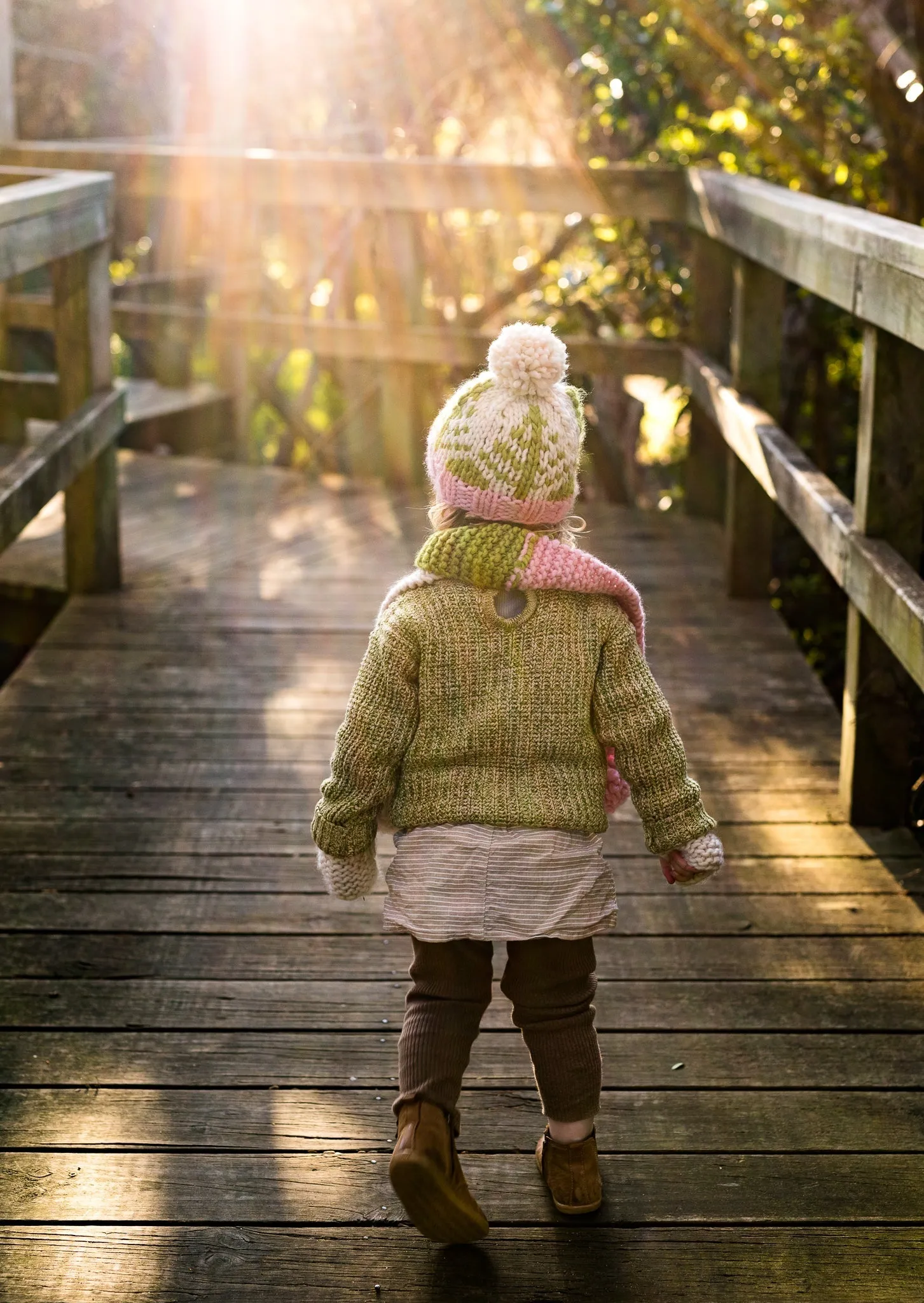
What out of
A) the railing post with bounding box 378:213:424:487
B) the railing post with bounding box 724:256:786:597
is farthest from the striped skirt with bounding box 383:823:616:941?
the railing post with bounding box 378:213:424:487

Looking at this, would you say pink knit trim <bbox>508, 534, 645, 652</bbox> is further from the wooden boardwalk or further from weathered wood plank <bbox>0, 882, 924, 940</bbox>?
weathered wood plank <bbox>0, 882, 924, 940</bbox>

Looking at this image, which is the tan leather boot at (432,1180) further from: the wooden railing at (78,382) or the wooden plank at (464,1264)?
the wooden railing at (78,382)

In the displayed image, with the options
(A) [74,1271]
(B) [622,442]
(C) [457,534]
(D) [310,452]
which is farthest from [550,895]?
(B) [622,442]

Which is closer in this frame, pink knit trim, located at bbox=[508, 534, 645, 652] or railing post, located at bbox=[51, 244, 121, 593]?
pink knit trim, located at bbox=[508, 534, 645, 652]

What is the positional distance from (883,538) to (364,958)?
1.42m

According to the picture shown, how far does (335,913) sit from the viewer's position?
3160mm

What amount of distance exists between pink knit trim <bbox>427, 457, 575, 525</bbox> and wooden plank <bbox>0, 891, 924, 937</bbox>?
1.10 metres

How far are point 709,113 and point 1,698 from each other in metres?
4.32

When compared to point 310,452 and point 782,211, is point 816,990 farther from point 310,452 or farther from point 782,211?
point 310,452

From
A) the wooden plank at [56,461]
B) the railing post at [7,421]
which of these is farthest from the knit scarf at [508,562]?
the railing post at [7,421]

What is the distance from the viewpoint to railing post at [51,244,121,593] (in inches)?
193

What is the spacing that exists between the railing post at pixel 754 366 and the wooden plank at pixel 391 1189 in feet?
10.2

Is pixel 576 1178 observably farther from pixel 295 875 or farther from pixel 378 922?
pixel 295 875

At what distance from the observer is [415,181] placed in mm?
6328
